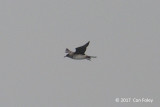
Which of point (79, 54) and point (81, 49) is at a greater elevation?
point (81, 49)

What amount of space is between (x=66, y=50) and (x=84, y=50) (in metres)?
3.99

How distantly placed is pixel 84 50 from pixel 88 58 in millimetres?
2381

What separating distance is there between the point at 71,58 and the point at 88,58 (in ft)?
8.25

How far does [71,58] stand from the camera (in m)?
81.8

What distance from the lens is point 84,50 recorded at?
258 feet

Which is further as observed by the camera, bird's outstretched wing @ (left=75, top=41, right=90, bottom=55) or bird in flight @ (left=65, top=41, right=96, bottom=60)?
bird in flight @ (left=65, top=41, right=96, bottom=60)

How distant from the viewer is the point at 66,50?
8181cm

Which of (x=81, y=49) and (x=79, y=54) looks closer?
(x=81, y=49)

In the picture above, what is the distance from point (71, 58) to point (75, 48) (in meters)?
3.16

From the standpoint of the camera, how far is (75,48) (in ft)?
259

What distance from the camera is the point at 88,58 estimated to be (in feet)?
265

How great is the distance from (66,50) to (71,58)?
1275 mm

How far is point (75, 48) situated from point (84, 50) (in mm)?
1239

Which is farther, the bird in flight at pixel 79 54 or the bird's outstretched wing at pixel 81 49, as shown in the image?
the bird in flight at pixel 79 54
